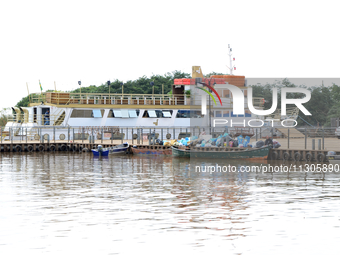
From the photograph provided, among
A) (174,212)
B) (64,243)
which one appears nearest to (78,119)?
(174,212)

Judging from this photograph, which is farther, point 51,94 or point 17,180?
point 51,94

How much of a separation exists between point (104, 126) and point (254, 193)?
123 ft

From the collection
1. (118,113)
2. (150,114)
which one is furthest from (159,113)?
(118,113)

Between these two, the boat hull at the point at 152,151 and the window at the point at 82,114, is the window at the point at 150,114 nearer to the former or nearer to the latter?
the window at the point at 82,114

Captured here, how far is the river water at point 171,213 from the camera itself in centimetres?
1279

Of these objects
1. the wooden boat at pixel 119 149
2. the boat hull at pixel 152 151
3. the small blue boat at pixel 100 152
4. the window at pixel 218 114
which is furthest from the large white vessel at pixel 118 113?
the small blue boat at pixel 100 152

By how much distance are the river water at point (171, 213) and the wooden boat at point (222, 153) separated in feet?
25.3

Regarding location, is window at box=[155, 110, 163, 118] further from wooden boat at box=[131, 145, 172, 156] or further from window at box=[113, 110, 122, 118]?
wooden boat at box=[131, 145, 172, 156]

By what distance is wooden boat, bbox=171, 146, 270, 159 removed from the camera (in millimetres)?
37469

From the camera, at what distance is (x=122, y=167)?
3475 cm

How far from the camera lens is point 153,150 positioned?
4619 centimetres

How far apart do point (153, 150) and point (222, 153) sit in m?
8.93

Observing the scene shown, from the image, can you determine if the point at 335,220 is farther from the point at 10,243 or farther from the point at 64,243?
the point at 10,243

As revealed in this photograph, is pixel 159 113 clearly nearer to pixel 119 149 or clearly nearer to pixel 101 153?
pixel 119 149
